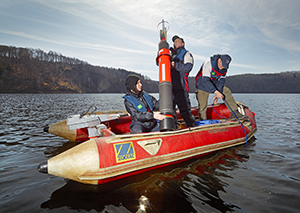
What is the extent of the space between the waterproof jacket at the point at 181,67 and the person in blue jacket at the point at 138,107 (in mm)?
1332

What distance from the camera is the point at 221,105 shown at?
8.33 meters

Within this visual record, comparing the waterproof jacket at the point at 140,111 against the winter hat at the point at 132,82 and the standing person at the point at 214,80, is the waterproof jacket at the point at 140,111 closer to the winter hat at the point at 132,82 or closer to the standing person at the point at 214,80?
the winter hat at the point at 132,82

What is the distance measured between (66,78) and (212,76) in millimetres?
110440

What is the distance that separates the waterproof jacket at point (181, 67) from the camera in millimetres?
4789

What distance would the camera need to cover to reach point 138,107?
13.4 ft

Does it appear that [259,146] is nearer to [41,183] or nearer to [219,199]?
[219,199]

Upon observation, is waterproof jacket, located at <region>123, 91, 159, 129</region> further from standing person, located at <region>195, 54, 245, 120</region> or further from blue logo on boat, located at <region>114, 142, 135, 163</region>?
standing person, located at <region>195, 54, 245, 120</region>

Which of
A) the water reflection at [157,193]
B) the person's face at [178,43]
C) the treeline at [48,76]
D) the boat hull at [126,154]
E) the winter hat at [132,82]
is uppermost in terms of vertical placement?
the treeline at [48,76]

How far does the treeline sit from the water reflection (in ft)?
279

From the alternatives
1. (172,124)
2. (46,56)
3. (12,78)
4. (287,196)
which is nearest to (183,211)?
(172,124)

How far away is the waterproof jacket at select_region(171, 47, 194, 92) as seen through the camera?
4.79m

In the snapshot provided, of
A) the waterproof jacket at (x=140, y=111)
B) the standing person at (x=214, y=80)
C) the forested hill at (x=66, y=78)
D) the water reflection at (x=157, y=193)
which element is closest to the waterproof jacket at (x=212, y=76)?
the standing person at (x=214, y=80)

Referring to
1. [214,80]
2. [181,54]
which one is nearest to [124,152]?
[181,54]

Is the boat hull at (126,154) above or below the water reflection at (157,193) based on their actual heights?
above
